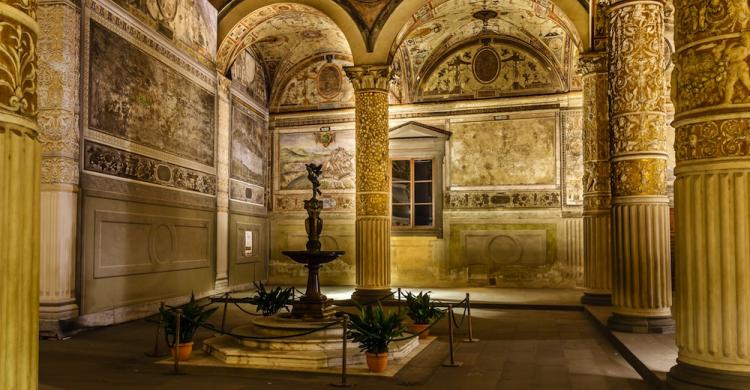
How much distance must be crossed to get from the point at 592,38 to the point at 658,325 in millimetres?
6574

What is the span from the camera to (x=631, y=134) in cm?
816

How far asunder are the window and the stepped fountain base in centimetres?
965

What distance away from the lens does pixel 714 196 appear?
4.30 meters

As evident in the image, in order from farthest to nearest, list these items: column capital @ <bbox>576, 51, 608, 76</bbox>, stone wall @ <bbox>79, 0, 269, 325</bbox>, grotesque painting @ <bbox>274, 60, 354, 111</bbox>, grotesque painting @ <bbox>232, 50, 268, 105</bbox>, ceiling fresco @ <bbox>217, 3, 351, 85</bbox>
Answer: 1. grotesque painting @ <bbox>274, 60, 354, 111</bbox>
2. grotesque painting @ <bbox>232, 50, 268, 105</bbox>
3. ceiling fresco @ <bbox>217, 3, 351, 85</bbox>
4. column capital @ <bbox>576, 51, 608, 76</bbox>
5. stone wall @ <bbox>79, 0, 269, 325</bbox>

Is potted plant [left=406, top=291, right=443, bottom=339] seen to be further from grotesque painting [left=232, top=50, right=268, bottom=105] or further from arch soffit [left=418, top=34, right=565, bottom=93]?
arch soffit [left=418, top=34, right=565, bottom=93]

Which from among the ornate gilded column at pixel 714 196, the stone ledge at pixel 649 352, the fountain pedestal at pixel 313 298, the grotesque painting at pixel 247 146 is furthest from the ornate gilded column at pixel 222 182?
the ornate gilded column at pixel 714 196

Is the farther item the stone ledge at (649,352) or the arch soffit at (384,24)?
the arch soffit at (384,24)

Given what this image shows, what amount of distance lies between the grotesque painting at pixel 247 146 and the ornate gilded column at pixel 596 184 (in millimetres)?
8649

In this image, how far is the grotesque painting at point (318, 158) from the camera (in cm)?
1823

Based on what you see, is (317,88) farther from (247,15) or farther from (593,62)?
(593,62)

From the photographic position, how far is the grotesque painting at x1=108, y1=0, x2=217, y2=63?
11.7m

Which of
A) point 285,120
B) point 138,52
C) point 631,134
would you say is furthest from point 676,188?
point 285,120

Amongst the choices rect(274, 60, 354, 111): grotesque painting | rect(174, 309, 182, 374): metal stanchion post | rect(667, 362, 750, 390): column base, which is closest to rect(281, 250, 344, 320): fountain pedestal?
rect(174, 309, 182, 374): metal stanchion post

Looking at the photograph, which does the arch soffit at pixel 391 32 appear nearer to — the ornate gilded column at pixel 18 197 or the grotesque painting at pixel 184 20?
the grotesque painting at pixel 184 20
